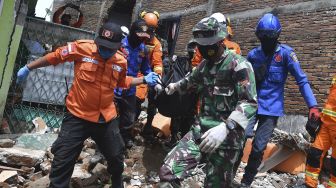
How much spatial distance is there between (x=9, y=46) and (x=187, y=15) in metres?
7.39

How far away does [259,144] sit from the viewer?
4.66 m

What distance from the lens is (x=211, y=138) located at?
9.89 ft

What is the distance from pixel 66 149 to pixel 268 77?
99.6 inches

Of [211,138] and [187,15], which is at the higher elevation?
[187,15]

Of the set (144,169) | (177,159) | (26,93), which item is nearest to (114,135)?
(177,159)

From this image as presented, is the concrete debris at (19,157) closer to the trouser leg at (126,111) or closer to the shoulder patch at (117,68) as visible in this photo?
the trouser leg at (126,111)

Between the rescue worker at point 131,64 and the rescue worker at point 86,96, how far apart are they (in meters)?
1.15

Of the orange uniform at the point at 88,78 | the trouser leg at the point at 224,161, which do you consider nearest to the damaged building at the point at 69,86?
the orange uniform at the point at 88,78

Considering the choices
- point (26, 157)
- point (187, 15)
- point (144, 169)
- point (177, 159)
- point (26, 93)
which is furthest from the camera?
point (187, 15)

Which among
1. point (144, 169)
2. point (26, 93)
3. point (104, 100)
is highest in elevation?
point (104, 100)

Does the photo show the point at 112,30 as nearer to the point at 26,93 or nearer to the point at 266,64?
the point at 266,64

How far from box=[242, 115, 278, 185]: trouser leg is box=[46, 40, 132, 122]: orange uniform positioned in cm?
180

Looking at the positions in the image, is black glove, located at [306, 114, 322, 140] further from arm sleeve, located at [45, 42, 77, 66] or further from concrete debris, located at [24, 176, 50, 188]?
concrete debris, located at [24, 176, 50, 188]

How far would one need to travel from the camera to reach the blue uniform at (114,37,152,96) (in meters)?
5.23
